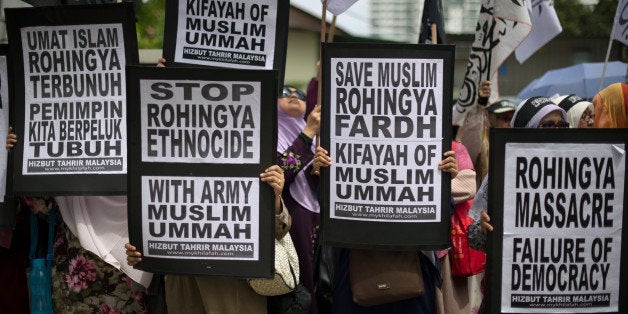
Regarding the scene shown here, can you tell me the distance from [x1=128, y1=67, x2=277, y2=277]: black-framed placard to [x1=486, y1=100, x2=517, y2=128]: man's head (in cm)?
421

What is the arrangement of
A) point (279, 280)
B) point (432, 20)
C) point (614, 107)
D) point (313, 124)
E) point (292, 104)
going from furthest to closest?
point (432, 20) < point (292, 104) < point (614, 107) < point (313, 124) < point (279, 280)

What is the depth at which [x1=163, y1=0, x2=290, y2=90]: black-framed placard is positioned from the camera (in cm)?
500

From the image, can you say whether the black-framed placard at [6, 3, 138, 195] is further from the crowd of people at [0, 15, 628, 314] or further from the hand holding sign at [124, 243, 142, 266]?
the hand holding sign at [124, 243, 142, 266]

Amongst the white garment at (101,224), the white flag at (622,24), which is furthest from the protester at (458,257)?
the white flag at (622,24)

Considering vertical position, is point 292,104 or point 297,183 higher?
point 292,104

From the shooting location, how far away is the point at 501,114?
26.6 feet

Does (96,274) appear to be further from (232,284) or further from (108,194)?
(232,284)

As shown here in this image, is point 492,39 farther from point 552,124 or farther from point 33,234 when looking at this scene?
point 33,234

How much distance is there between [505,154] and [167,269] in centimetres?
175

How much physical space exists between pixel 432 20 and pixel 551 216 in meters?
2.17

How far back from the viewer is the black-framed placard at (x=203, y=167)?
13.9ft

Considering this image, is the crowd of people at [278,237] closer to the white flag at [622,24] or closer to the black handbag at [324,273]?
the black handbag at [324,273]

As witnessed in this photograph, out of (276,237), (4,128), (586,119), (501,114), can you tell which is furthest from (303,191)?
(501,114)

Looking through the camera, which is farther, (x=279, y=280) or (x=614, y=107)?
(x=614, y=107)
